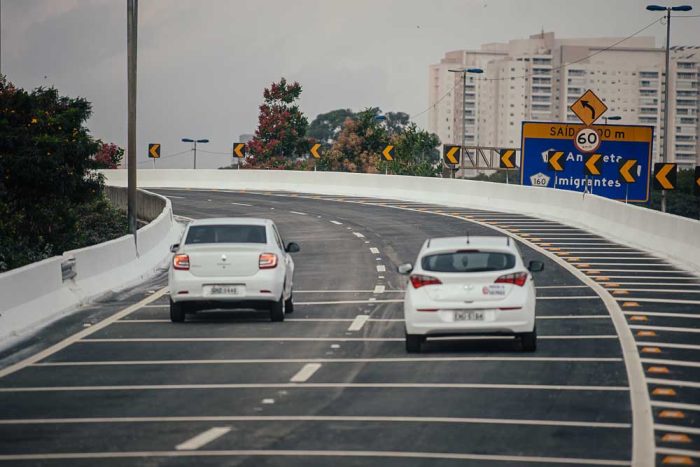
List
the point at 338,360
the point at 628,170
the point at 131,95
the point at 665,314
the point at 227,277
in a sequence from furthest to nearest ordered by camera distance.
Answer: the point at 628,170 → the point at 131,95 → the point at 665,314 → the point at 227,277 → the point at 338,360

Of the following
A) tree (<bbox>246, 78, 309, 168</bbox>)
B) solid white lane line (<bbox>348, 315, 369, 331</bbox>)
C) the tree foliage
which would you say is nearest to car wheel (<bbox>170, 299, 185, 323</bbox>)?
solid white lane line (<bbox>348, 315, 369, 331</bbox>)

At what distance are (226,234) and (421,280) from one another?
520cm

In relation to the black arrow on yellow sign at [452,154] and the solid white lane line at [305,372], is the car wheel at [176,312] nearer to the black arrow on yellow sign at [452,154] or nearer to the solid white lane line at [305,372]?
the solid white lane line at [305,372]

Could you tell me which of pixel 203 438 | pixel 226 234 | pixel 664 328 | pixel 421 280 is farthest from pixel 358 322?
pixel 203 438

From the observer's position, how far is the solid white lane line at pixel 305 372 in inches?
631

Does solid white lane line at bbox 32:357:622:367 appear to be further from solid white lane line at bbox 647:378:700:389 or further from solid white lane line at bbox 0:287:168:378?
solid white lane line at bbox 647:378:700:389

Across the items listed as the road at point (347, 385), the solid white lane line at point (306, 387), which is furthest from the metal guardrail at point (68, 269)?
the solid white lane line at point (306, 387)

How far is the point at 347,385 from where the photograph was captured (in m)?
15.6

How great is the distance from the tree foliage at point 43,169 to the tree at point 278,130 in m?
68.7

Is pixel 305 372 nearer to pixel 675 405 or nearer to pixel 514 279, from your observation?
pixel 514 279

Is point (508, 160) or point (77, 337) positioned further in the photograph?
point (508, 160)

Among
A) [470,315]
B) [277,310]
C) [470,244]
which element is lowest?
[277,310]

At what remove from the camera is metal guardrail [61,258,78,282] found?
24266mm

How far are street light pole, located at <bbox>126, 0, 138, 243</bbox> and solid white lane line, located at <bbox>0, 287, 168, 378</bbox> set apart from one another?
8.93 meters
